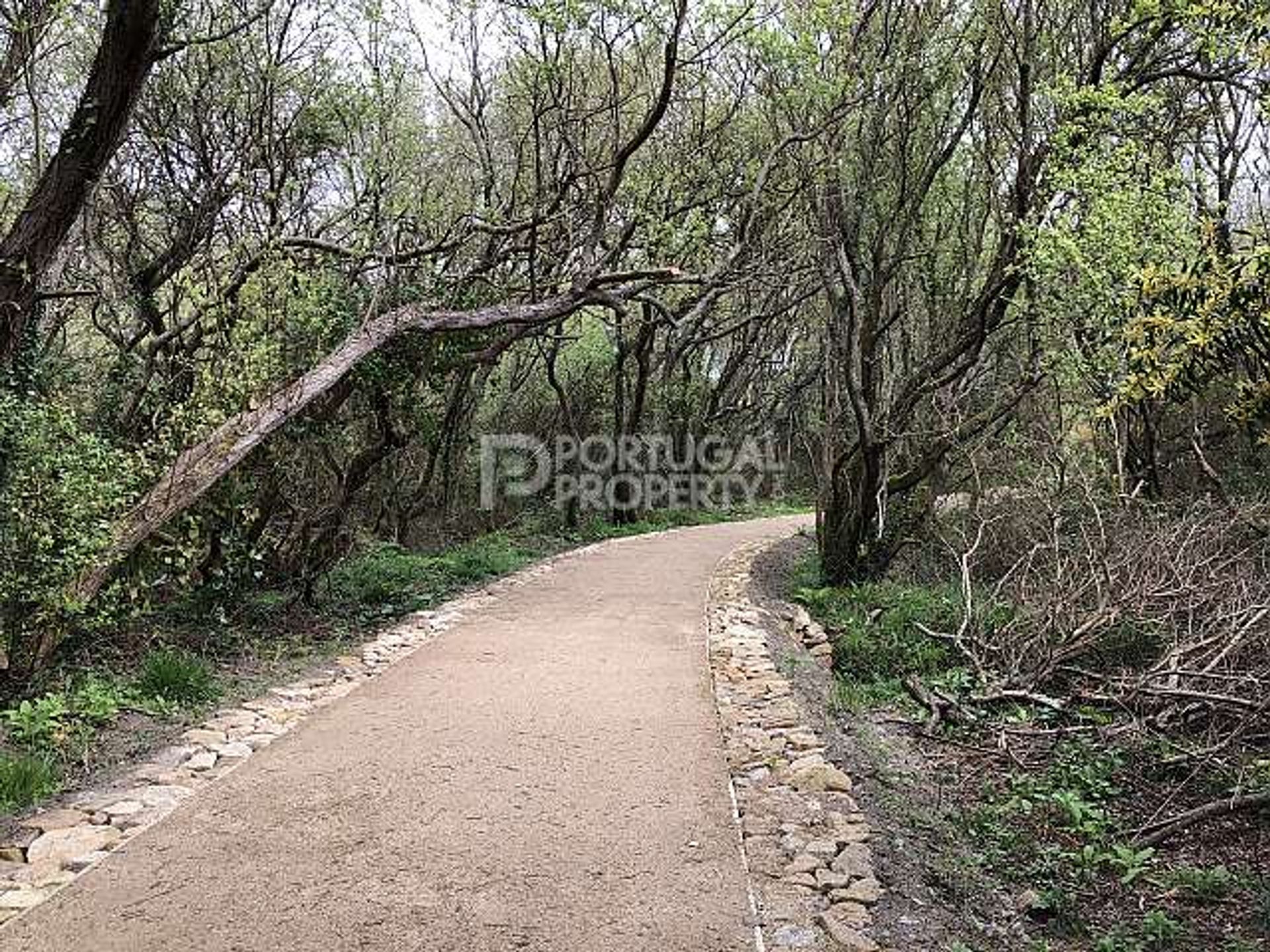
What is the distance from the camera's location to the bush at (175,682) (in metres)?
6.40

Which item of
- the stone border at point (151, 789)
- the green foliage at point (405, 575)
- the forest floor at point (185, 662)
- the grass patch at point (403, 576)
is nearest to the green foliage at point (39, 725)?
the forest floor at point (185, 662)

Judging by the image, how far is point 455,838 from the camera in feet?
14.8

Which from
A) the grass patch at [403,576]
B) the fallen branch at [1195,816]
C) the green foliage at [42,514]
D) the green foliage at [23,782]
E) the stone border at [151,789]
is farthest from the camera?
the grass patch at [403,576]

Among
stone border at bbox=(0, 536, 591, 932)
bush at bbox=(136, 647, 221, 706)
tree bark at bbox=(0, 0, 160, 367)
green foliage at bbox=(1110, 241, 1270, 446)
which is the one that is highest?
tree bark at bbox=(0, 0, 160, 367)

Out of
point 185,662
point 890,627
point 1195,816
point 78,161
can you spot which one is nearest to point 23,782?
point 185,662

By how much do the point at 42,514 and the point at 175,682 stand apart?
4.59 ft

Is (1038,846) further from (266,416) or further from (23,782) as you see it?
(266,416)

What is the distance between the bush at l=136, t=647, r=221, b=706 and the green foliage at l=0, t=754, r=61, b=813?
133cm

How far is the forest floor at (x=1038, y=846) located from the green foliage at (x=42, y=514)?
4.85 meters

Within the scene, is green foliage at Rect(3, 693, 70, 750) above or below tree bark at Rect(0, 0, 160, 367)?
below

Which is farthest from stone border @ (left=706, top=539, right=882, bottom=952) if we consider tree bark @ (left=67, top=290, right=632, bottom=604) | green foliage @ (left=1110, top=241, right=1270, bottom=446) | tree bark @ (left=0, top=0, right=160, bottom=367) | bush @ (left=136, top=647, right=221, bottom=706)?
tree bark @ (left=0, top=0, right=160, bottom=367)

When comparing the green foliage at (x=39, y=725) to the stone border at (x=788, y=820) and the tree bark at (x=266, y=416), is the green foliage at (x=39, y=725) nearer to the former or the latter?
the tree bark at (x=266, y=416)

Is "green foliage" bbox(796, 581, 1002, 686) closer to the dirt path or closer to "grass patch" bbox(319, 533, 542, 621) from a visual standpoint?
the dirt path

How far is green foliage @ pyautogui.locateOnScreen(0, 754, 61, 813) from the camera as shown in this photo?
15.4 ft
